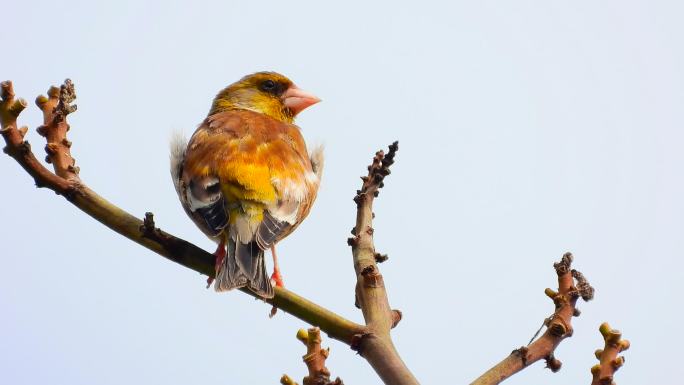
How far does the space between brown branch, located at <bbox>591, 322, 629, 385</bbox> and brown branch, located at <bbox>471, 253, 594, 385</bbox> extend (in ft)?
0.74

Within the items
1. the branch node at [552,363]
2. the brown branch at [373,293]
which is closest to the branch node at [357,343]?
the brown branch at [373,293]

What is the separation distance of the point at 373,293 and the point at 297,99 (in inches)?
166

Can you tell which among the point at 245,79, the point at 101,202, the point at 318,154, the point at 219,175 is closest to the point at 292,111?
the point at 245,79

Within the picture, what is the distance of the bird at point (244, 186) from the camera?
445 cm

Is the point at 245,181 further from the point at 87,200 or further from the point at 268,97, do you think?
the point at 268,97

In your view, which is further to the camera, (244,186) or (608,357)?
(244,186)

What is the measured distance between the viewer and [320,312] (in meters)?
3.22

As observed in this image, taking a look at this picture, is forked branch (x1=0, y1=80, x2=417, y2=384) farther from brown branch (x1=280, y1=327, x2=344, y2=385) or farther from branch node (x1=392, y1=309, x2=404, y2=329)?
brown branch (x1=280, y1=327, x2=344, y2=385)

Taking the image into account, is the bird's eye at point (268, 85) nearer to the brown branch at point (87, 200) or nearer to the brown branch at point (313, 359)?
the brown branch at point (87, 200)

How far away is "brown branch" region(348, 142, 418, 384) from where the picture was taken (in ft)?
9.78

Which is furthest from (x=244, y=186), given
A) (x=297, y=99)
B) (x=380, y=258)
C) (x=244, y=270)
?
(x=297, y=99)

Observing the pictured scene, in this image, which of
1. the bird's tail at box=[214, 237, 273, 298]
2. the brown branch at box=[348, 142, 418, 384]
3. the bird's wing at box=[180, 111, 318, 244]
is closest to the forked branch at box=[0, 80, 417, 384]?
the brown branch at box=[348, 142, 418, 384]

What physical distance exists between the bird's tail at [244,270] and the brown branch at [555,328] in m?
1.00

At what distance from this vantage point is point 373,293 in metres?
3.50
